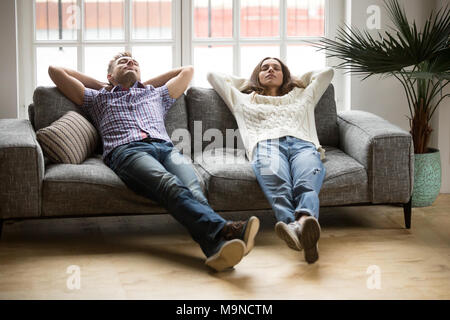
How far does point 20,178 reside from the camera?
3.22 meters

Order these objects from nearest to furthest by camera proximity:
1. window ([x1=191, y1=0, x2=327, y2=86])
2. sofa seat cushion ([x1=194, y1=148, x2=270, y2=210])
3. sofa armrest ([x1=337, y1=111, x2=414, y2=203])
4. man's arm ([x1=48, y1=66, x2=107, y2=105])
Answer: sofa seat cushion ([x1=194, y1=148, x2=270, y2=210]) → sofa armrest ([x1=337, y1=111, x2=414, y2=203]) → man's arm ([x1=48, y1=66, x2=107, y2=105]) → window ([x1=191, y1=0, x2=327, y2=86])

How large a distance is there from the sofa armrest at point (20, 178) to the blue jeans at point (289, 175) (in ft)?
3.47

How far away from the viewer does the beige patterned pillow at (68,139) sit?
347 centimetres

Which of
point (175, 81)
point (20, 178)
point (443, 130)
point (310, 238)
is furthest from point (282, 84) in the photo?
point (20, 178)

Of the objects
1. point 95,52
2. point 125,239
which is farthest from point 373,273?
point 95,52

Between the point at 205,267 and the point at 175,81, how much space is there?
1.29 metres

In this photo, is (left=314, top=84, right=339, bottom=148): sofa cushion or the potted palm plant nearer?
the potted palm plant

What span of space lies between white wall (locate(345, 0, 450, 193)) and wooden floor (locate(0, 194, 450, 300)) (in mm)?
666

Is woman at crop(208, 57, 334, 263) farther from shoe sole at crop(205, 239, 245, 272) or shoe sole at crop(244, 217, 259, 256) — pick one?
shoe sole at crop(205, 239, 245, 272)

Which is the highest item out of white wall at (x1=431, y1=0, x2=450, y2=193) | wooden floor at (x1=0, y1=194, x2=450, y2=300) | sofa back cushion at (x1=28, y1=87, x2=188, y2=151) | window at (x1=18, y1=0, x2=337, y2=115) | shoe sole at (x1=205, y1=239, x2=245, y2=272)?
window at (x1=18, y1=0, x2=337, y2=115)

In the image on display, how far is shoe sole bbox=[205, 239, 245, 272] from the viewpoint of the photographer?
283cm

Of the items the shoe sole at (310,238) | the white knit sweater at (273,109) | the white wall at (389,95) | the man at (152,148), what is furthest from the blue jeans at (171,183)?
the white wall at (389,95)

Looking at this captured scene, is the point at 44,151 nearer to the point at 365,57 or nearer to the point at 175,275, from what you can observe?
the point at 175,275

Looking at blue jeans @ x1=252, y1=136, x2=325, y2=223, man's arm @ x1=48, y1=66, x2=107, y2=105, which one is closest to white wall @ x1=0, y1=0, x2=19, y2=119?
man's arm @ x1=48, y1=66, x2=107, y2=105
